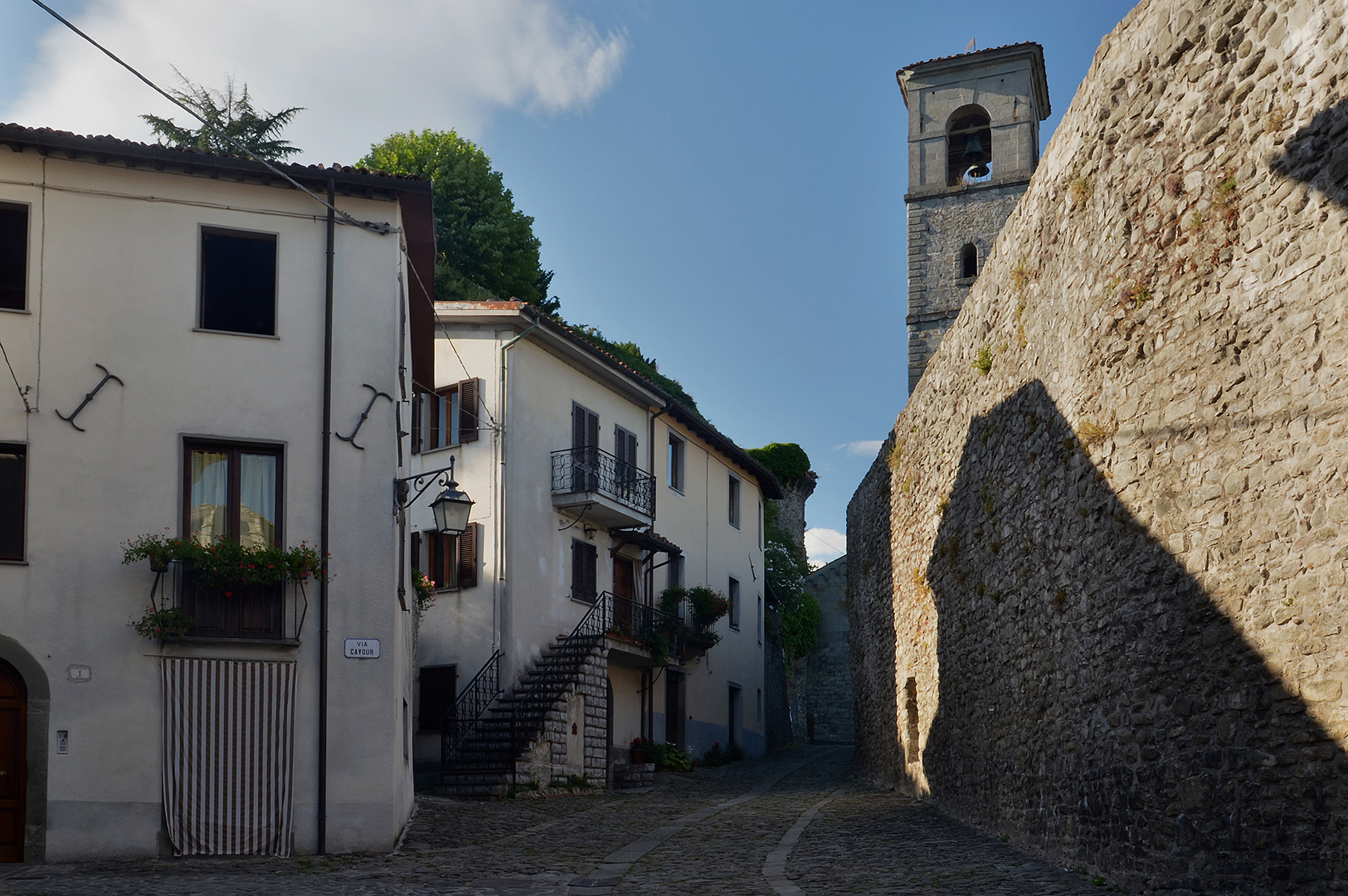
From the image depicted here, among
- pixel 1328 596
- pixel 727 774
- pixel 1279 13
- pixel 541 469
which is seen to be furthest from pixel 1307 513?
pixel 727 774

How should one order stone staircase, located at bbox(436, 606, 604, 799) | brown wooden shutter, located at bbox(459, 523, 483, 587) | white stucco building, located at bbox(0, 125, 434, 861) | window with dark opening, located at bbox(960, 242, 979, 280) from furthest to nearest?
window with dark opening, located at bbox(960, 242, 979, 280), brown wooden shutter, located at bbox(459, 523, 483, 587), stone staircase, located at bbox(436, 606, 604, 799), white stucco building, located at bbox(0, 125, 434, 861)

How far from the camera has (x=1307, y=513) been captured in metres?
6.52

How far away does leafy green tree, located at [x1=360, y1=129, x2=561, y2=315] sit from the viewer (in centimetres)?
3941

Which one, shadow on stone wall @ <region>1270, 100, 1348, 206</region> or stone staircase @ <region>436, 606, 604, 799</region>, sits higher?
shadow on stone wall @ <region>1270, 100, 1348, 206</region>

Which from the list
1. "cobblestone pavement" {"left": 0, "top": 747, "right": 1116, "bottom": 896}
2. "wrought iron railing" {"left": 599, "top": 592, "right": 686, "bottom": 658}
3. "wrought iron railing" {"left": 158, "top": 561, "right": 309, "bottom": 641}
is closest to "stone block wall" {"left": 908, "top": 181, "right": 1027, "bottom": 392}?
"wrought iron railing" {"left": 599, "top": 592, "right": 686, "bottom": 658}

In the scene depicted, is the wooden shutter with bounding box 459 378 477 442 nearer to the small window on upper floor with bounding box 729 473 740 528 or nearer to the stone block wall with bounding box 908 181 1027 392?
the small window on upper floor with bounding box 729 473 740 528

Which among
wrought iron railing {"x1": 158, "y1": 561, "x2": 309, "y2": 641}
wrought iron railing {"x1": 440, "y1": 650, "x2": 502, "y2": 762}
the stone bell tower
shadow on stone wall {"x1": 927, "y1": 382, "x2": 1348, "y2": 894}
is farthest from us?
the stone bell tower

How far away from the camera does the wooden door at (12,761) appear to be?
36.4 feet

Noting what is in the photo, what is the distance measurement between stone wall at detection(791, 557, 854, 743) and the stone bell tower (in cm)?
1193

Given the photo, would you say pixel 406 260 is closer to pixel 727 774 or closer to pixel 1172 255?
pixel 1172 255

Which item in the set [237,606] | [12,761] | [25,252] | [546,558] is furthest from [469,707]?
[25,252]

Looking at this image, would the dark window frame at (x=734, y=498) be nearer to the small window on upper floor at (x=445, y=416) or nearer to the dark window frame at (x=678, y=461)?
the dark window frame at (x=678, y=461)

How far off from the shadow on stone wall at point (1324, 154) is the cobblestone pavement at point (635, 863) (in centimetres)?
485

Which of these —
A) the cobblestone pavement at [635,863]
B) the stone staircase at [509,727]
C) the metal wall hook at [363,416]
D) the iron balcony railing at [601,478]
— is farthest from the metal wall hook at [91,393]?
the iron balcony railing at [601,478]
